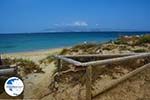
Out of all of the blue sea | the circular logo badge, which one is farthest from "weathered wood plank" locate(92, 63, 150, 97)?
the blue sea

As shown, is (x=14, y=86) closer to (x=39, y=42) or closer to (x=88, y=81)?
(x=88, y=81)

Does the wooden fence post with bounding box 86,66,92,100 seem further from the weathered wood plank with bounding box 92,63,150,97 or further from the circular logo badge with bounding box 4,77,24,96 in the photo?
the circular logo badge with bounding box 4,77,24,96

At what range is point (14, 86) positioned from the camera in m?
4.25

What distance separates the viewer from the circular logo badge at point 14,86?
13.9 ft

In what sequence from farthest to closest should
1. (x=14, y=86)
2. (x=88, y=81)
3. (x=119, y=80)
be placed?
(x=119, y=80) < (x=88, y=81) < (x=14, y=86)

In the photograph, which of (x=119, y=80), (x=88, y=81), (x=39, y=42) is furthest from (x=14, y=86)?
(x=39, y=42)

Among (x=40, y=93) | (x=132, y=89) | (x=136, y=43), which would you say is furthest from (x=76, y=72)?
(x=136, y=43)

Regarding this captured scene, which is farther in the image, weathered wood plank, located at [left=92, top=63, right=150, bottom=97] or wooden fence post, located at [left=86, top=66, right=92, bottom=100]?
weathered wood plank, located at [left=92, top=63, right=150, bottom=97]

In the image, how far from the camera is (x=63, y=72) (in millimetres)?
8219

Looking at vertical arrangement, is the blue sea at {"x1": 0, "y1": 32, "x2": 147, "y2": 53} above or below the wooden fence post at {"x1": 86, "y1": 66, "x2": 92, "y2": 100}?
below

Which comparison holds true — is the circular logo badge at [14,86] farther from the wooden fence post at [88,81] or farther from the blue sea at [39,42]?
the blue sea at [39,42]

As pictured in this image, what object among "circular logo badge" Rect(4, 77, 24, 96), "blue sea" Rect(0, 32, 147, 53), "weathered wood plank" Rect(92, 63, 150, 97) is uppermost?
"circular logo badge" Rect(4, 77, 24, 96)

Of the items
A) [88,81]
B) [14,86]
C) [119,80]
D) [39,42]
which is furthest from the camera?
[39,42]

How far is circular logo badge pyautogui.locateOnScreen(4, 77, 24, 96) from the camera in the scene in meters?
4.24
